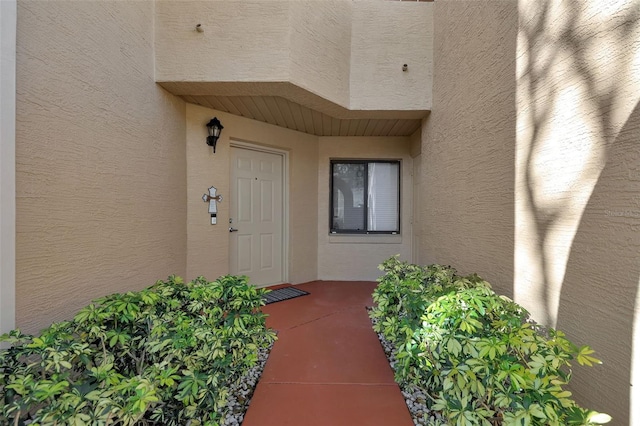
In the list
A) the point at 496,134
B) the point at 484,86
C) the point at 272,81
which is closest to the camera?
the point at 496,134

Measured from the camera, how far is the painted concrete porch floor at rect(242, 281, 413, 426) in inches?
62.0

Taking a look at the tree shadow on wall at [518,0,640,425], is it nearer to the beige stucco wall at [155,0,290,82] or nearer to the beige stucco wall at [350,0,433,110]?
the beige stucco wall at [350,0,433,110]

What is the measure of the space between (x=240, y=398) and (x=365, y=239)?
3168 millimetres

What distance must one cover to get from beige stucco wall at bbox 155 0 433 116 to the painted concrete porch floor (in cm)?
256

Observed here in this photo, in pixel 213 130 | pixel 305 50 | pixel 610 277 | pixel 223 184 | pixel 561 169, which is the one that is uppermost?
pixel 305 50

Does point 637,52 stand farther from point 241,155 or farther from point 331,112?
point 241,155

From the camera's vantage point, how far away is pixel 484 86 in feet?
6.75

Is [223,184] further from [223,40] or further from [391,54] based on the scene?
[391,54]

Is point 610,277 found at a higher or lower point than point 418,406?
higher

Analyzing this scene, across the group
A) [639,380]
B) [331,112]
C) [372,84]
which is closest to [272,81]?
[331,112]

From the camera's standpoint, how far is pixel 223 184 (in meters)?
3.49

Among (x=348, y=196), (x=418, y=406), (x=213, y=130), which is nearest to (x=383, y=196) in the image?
(x=348, y=196)

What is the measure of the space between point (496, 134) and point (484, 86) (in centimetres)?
45

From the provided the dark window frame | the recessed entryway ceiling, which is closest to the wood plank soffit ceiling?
the recessed entryway ceiling
